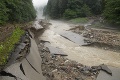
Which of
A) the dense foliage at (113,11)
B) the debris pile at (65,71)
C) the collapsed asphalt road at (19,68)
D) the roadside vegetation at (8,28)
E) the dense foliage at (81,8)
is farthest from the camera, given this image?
the dense foliage at (81,8)

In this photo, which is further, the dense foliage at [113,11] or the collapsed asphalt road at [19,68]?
the dense foliage at [113,11]

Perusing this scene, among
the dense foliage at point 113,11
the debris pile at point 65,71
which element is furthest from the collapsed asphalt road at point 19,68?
the dense foliage at point 113,11

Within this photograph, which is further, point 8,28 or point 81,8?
point 81,8

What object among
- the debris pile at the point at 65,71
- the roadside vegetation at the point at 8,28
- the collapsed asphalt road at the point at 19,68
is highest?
the roadside vegetation at the point at 8,28

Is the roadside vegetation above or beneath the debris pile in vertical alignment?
above

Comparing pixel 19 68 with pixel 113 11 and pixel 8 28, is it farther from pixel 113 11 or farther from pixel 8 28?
pixel 113 11

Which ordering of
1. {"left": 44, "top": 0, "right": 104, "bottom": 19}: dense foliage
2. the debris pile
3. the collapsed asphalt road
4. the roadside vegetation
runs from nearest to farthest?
the collapsed asphalt road < the roadside vegetation < the debris pile < {"left": 44, "top": 0, "right": 104, "bottom": 19}: dense foliage

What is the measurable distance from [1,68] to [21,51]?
198 centimetres

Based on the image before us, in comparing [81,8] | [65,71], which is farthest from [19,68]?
[81,8]

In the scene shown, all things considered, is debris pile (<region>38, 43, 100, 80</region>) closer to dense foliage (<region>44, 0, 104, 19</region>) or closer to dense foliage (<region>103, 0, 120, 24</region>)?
dense foliage (<region>103, 0, 120, 24</region>)

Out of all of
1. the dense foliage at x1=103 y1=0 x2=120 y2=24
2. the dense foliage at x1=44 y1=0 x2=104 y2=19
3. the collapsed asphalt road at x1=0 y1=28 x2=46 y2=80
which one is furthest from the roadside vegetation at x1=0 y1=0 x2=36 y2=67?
the dense foliage at x1=44 y1=0 x2=104 y2=19

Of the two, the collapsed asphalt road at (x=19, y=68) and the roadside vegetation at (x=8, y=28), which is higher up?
the roadside vegetation at (x=8, y=28)

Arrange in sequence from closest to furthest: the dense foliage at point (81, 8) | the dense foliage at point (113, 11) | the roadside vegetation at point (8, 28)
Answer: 1. the roadside vegetation at point (8, 28)
2. the dense foliage at point (113, 11)
3. the dense foliage at point (81, 8)

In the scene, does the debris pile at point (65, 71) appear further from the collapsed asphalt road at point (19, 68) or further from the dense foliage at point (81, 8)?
the dense foliage at point (81, 8)
